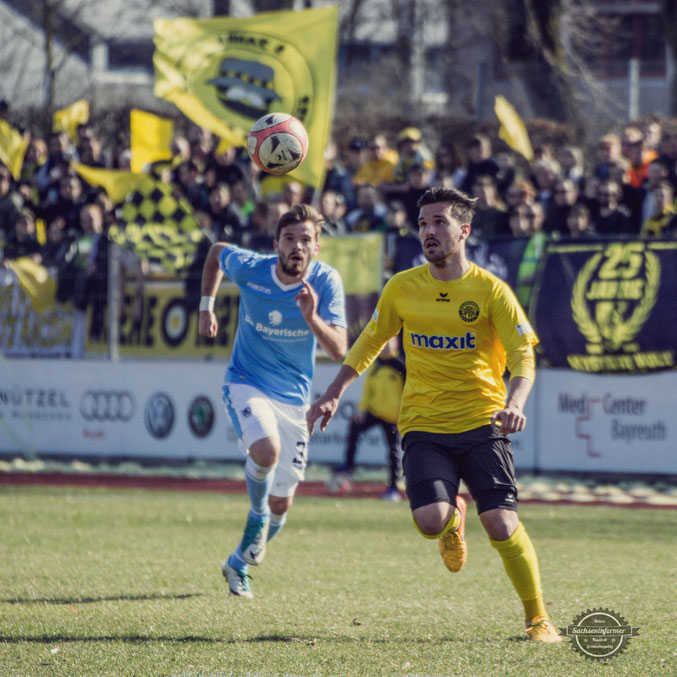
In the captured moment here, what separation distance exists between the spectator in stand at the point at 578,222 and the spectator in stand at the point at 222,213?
409cm

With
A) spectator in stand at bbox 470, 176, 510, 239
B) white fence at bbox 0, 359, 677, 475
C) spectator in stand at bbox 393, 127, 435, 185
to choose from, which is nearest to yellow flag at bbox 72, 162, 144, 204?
white fence at bbox 0, 359, 677, 475

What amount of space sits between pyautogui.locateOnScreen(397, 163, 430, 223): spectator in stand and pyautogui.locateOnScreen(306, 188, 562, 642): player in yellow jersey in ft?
27.7

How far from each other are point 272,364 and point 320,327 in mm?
770

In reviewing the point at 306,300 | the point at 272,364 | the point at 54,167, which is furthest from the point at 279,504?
the point at 54,167

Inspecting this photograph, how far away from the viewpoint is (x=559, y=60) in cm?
2461

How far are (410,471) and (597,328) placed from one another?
26.0 ft

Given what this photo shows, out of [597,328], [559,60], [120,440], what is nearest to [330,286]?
[597,328]

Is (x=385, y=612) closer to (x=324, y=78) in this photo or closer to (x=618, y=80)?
(x=324, y=78)

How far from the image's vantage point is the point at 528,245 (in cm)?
1416

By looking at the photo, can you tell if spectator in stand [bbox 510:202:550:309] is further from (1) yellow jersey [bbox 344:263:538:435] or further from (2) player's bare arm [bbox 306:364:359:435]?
(2) player's bare arm [bbox 306:364:359:435]

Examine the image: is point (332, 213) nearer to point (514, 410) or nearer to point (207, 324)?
point (207, 324)

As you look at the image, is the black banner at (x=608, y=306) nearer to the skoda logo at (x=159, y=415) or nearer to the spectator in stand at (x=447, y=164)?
the spectator in stand at (x=447, y=164)

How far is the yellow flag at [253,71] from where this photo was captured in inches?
588

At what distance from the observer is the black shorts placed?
21.0 ft
